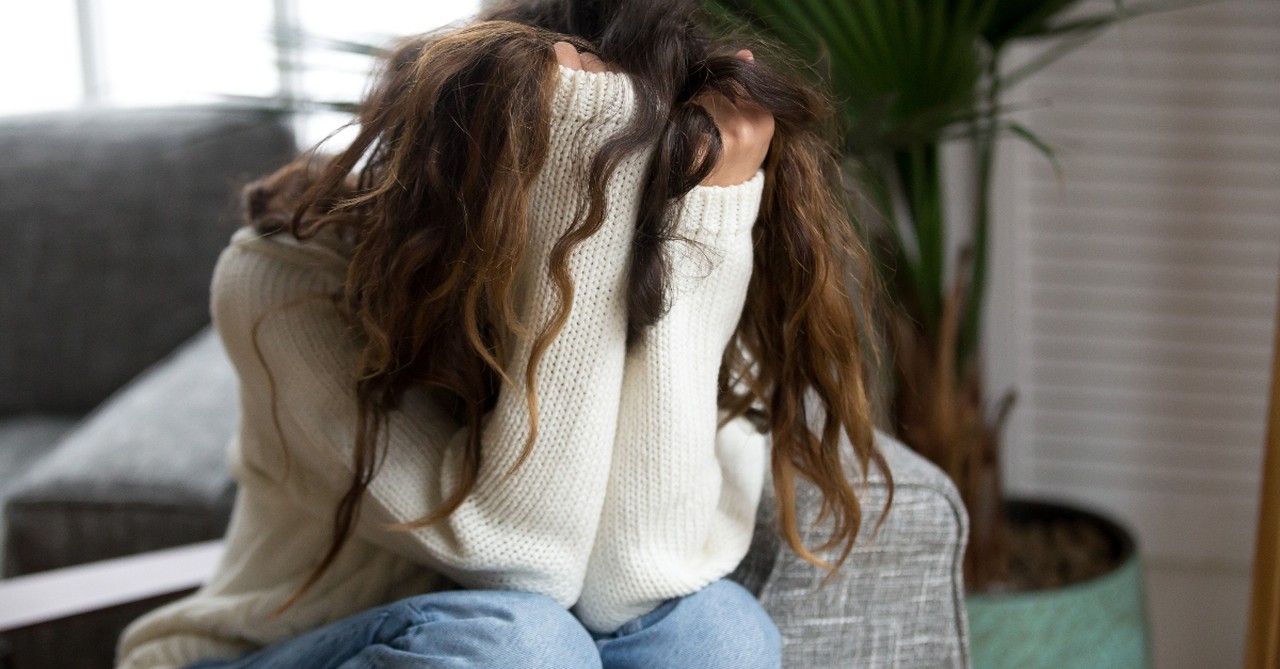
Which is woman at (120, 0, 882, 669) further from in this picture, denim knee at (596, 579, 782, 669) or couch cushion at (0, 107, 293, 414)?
couch cushion at (0, 107, 293, 414)

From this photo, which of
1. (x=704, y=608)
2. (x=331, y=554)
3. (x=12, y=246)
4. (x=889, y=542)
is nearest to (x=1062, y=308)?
(x=889, y=542)

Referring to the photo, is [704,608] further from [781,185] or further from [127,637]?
[127,637]

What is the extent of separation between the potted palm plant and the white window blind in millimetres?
108

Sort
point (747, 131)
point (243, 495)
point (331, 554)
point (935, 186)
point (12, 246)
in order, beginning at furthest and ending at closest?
point (12, 246) → point (935, 186) → point (243, 495) → point (331, 554) → point (747, 131)


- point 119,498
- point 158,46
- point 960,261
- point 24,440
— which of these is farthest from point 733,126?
point 158,46

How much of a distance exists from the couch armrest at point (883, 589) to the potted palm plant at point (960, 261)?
14 centimetres

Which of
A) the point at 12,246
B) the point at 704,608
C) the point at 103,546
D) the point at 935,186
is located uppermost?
the point at 935,186

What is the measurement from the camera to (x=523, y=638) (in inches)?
30.3

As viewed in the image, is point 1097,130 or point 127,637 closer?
point 127,637

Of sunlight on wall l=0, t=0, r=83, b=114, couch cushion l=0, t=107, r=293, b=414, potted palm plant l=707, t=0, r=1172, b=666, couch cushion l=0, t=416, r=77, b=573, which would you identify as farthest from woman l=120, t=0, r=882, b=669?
sunlight on wall l=0, t=0, r=83, b=114

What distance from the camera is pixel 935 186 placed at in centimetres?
120

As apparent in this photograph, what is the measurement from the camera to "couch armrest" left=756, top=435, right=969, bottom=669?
0.89 m

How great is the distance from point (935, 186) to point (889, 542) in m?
0.46

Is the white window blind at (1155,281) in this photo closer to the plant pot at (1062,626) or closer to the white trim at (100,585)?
the plant pot at (1062,626)
